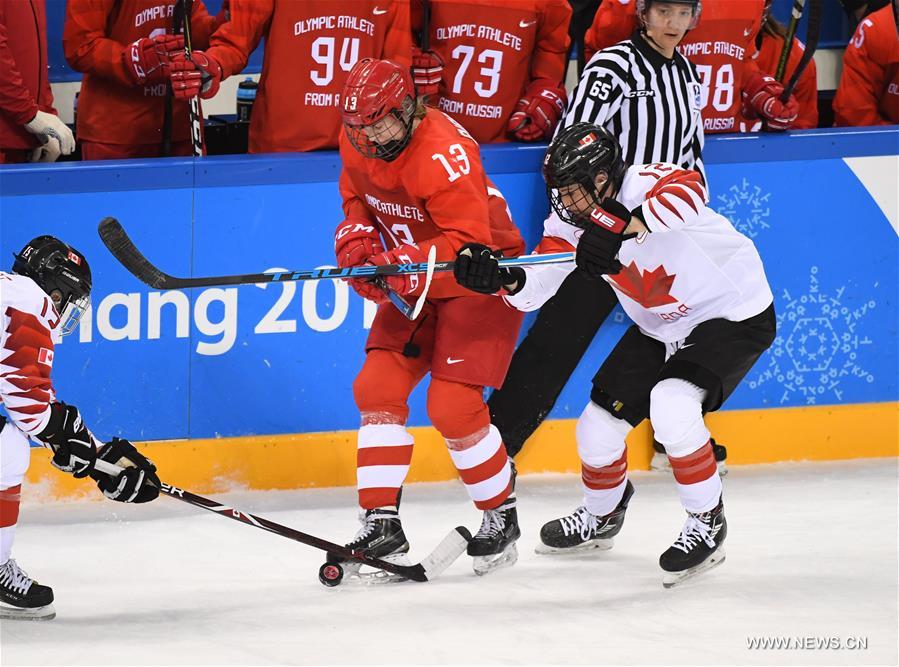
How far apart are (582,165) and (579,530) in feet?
3.41

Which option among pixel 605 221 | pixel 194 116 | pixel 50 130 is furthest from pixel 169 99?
pixel 605 221

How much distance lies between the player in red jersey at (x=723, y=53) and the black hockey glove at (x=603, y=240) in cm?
127

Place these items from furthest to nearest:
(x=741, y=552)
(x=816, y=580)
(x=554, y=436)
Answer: (x=554, y=436)
(x=741, y=552)
(x=816, y=580)

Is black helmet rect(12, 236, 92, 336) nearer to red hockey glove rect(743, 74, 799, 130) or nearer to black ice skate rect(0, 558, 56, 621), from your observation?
black ice skate rect(0, 558, 56, 621)

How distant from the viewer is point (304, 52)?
434 cm

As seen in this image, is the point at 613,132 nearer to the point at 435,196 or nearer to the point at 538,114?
the point at 538,114

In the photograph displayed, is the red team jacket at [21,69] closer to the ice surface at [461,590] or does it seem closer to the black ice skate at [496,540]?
the ice surface at [461,590]

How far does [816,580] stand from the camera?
3.67 metres

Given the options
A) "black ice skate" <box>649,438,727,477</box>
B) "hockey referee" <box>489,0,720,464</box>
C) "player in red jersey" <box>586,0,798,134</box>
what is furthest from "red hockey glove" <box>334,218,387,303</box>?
"black ice skate" <box>649,438,727,477</box>

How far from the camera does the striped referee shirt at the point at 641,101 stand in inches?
167

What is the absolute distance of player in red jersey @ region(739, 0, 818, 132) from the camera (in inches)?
203

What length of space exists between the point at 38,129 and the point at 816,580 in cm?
249

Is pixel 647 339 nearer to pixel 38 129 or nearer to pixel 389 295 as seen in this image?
pixel 389 295

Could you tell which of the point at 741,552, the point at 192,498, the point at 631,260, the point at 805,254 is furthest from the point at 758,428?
the point at 192,498
